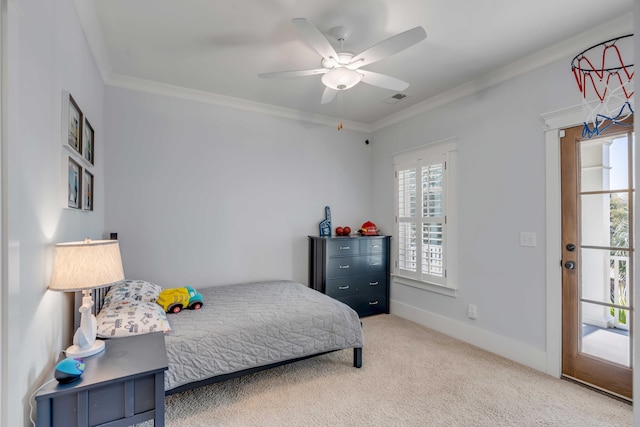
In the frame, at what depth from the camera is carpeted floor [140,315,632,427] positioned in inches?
78.9

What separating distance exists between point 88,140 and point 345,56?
6.60ft

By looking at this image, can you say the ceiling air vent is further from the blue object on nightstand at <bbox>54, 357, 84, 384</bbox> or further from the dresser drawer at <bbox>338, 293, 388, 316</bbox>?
the blue object on nightstand at <bbox>54, 357, 84, 384</bbox>

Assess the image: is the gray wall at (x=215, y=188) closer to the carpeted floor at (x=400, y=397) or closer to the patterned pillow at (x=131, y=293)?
the patterned pillow at (x=131, y=293)

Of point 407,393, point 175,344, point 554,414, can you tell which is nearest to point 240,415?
point 175,344

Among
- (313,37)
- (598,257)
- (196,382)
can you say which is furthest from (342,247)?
(313,37)

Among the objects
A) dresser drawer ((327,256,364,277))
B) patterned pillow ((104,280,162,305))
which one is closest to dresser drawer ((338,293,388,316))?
dresser drawer ((327,256,364,277))

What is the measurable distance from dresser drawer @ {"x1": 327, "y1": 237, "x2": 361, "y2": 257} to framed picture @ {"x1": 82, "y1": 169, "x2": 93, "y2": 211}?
2392mm

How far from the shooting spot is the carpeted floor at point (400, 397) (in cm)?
200

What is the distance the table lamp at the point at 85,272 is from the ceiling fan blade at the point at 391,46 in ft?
6.26

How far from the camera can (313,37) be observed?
6.26 feet

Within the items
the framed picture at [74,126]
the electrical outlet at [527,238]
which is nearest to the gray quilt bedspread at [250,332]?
the framed picture at [74,126]

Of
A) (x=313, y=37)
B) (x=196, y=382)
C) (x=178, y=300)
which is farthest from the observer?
(x=178, y=300)

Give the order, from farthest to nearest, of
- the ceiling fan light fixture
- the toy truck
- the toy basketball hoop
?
1. the toy truck
2. the ceiling fan light fixture
3. the toy basketball hoop

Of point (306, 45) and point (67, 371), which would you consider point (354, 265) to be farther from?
point (67, 371)
